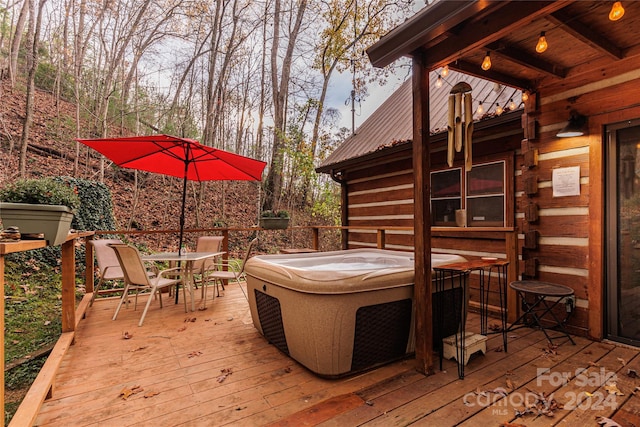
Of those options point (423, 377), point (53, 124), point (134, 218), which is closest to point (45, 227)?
point (423, 377)

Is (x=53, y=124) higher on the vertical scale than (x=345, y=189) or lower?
higher

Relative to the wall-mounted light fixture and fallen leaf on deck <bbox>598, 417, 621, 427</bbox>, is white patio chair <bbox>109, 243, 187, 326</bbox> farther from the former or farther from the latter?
the wall-mounted light fixture

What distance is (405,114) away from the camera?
20.8 ft

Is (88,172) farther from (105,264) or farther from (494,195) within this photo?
(494,195)

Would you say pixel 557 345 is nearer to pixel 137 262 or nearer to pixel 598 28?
pixel 598 28

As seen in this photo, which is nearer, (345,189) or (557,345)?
(557,345)

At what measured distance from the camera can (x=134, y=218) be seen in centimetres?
796

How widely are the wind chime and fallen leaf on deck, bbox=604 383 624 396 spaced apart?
6.06 ft

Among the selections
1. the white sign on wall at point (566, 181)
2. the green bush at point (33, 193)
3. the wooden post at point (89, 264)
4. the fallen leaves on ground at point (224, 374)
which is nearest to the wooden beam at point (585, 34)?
the white sign on wall at point (566, 181)

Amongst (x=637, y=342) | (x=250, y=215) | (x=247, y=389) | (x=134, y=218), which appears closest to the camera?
(x=247, y=389)

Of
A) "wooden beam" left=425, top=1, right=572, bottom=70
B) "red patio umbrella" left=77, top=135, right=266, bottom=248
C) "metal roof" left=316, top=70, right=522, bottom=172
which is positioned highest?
"metal roof" left=316, top=70, right=522, bottom=172

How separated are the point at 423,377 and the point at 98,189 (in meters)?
6.78

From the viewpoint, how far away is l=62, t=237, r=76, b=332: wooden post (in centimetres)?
282

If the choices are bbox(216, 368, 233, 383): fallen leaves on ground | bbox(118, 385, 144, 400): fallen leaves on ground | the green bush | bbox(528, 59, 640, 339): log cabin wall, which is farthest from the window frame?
the green bush
